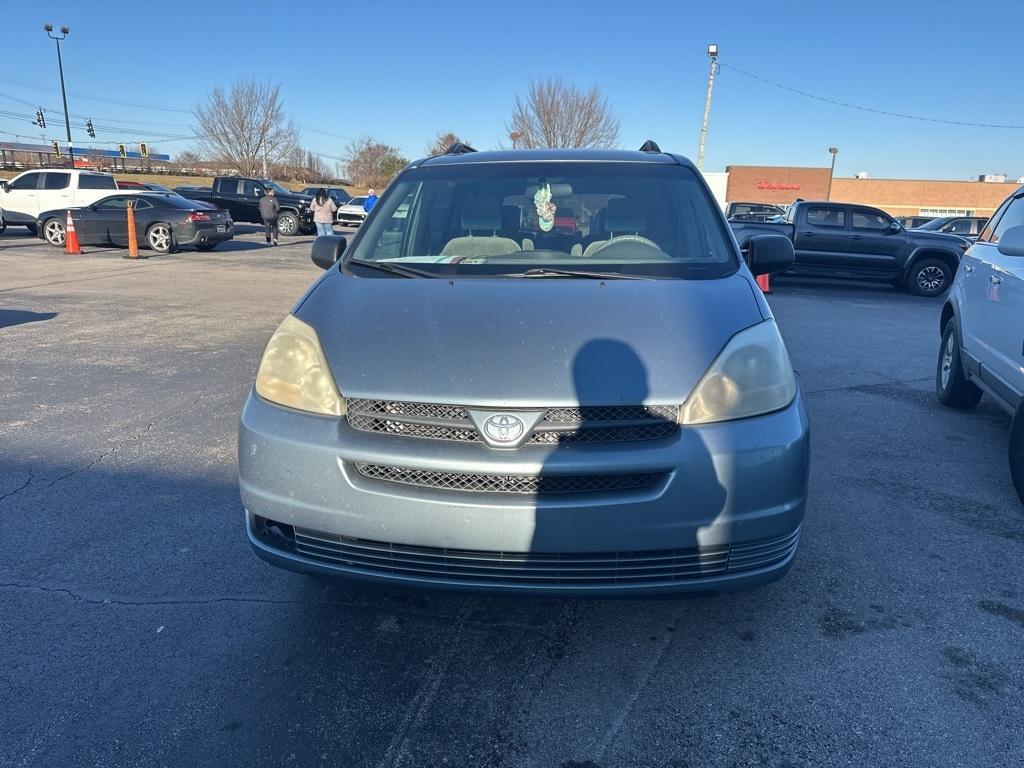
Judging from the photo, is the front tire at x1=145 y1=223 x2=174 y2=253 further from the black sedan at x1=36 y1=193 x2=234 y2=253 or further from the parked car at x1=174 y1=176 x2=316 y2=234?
the parked car at x1=174 y1=176 x2=316 y2=234

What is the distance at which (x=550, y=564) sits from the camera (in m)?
2.29

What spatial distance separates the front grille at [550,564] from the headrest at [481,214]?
1.94 m

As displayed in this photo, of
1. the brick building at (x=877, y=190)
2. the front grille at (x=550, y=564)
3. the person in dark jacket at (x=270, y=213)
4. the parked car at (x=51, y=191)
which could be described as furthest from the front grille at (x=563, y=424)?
the brick building at (x=877, y=190)

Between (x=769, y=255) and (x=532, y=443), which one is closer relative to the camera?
(x=532, y=443)

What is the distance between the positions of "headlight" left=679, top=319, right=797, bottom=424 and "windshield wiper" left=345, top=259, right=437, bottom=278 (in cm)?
133

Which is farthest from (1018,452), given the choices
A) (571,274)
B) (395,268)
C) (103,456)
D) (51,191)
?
(51,191)

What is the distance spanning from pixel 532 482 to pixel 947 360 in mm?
5079

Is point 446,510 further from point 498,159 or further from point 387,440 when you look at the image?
point 498,159

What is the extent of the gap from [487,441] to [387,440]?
33 cm

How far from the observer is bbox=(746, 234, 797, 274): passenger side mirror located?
3.79 metres

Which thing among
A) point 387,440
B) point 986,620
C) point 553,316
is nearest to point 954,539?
point 986,620

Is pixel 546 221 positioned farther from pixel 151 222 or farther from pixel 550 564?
pixel 151 222

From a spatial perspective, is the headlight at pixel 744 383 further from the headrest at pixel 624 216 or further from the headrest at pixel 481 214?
the headrest at pixel 481 214

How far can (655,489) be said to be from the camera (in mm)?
2246
